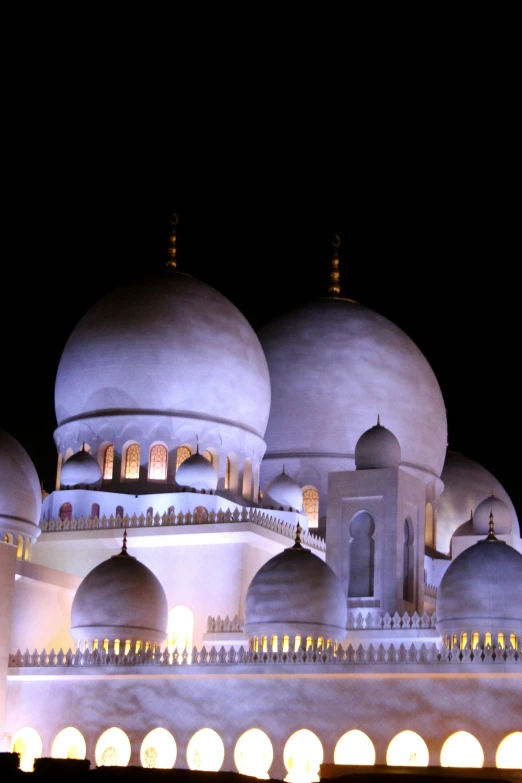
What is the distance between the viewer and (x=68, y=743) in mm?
28250

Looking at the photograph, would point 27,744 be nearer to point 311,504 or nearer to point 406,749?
point 406,749

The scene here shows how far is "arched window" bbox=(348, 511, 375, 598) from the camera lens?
30.8 m

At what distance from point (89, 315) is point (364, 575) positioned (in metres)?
9.97

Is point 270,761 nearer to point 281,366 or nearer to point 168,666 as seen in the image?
point 168,666

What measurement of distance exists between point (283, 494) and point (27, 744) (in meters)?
8.69

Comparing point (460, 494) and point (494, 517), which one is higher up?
point (460, 494)

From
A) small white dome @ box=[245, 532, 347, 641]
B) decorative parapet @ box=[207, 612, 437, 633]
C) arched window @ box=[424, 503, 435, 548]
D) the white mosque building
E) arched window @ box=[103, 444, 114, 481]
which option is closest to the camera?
the white mosque building

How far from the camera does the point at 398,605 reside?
2989 cm

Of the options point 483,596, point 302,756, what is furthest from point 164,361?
point 302,756

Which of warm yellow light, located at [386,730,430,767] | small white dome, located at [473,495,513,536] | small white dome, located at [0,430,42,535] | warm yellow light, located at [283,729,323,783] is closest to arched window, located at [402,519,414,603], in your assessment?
small white dome, located at [473,495,513,536]

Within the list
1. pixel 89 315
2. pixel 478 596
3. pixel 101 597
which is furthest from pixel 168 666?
pixel 89 315

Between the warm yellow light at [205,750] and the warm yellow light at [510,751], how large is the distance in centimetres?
539

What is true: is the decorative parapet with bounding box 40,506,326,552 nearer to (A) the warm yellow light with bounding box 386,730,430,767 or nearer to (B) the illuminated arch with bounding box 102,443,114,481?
(B) the illuminated arch with bounding box 102,443,114,481

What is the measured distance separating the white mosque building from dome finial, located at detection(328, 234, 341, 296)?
9 centimetres
